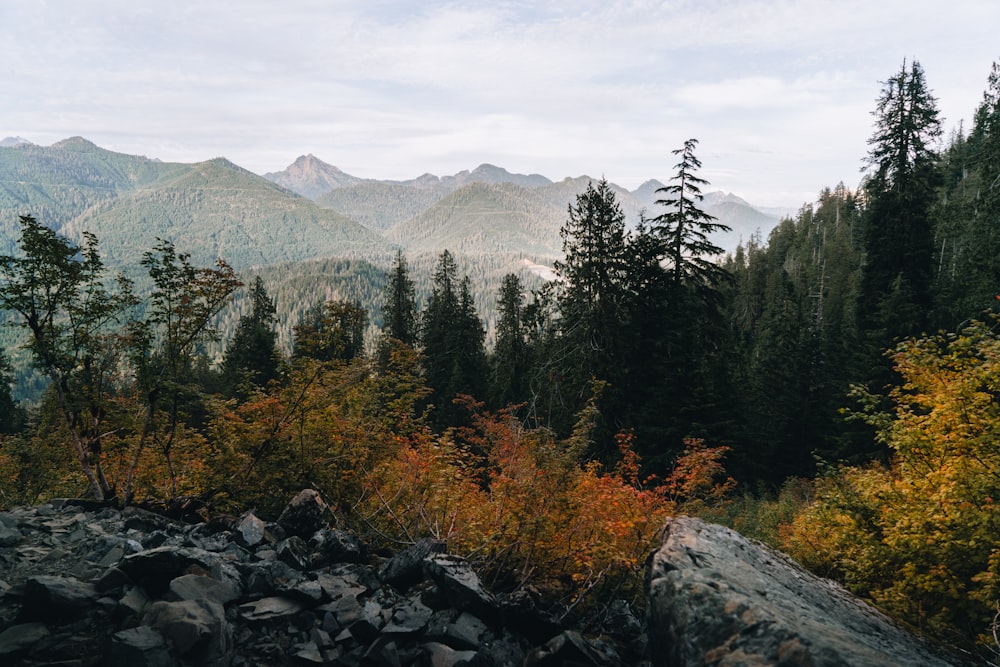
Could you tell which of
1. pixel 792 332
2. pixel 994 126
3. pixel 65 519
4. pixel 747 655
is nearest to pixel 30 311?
pixel 65 519

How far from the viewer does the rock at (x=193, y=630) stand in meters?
4.70

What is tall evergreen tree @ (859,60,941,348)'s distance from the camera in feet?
79.0

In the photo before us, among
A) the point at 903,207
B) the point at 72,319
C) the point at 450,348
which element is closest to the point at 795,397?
the point at 903,207

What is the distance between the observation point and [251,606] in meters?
5.72

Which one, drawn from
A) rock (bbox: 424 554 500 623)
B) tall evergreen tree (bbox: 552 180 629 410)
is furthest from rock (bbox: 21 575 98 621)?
→ tall evergreen tree (bbox: 552 180 629 410)

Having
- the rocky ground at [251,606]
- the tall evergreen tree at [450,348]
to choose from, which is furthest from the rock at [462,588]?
A: the tall evergreen tree at [450,348]

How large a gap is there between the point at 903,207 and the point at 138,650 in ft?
110

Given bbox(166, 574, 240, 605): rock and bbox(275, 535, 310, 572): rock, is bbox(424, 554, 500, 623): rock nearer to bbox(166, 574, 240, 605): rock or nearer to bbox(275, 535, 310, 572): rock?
bbox(275, 535, 310, 572): rock

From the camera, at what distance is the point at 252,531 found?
7594 mm

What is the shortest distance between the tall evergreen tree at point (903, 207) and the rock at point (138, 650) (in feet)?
101

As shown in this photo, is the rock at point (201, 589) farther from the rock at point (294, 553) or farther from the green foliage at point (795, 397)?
the green foliage at point (795, 397)

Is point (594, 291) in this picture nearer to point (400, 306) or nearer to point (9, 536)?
point (9, 536)

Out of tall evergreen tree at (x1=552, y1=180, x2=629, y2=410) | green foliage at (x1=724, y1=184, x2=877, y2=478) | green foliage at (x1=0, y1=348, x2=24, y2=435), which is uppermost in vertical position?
tall evergreen tree at (x1=552, y1=180, x2=629, y2=410)

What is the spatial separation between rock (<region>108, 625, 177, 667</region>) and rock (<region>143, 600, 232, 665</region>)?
0.36 feet
